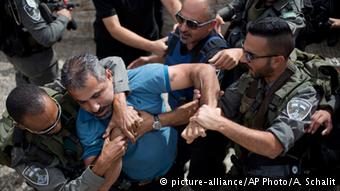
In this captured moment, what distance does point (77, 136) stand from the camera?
8.11 ft

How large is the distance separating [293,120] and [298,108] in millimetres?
74

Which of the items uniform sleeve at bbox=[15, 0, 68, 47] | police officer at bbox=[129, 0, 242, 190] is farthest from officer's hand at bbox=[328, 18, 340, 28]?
uniform sleeve at bbox=[15, 0, 68, 47]

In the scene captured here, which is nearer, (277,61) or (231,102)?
(277,61)

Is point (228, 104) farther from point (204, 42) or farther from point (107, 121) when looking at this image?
point (107, 121)

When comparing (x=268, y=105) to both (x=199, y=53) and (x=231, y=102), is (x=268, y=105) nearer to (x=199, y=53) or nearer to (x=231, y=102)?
(x=231, y=102)

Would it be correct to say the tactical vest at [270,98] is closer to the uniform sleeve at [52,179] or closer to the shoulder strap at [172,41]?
the shoulder strap at [172,41]

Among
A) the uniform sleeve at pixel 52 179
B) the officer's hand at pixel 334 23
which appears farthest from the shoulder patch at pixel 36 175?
the officer's hand at pixel 334 23

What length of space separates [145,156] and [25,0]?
4.75 feet

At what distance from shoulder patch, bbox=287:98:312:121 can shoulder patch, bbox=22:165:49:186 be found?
4.73ft

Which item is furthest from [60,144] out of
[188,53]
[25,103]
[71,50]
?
[71,50]

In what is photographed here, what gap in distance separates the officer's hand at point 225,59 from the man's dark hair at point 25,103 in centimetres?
105

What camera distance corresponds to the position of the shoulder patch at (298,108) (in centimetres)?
221

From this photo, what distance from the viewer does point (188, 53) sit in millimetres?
2719

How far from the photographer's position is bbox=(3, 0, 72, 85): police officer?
9.72 feet
